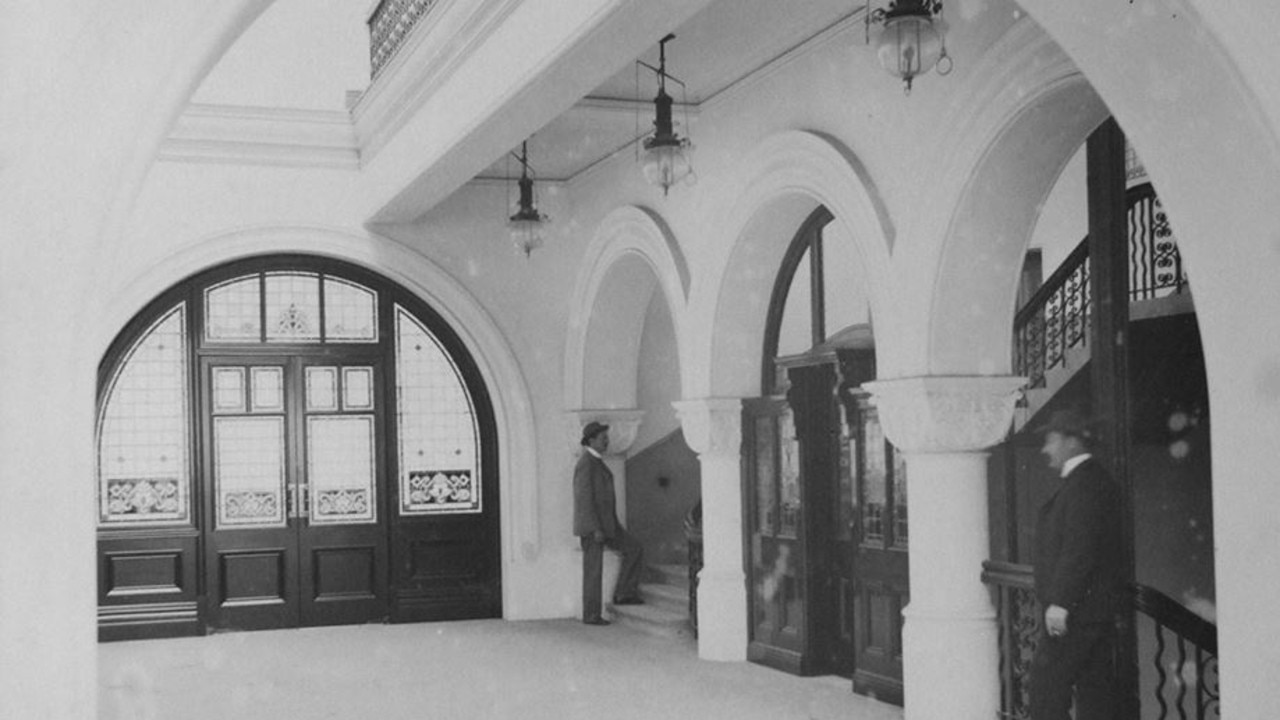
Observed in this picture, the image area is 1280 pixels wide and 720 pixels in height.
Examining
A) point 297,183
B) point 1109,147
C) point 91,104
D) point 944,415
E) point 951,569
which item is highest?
point 297,183

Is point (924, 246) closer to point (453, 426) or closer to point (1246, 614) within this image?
point (1246, 614)

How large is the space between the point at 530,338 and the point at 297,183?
264cm

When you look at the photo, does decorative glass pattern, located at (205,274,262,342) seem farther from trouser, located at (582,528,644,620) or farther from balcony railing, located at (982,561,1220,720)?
balcony railing, located at (982,561,1220,720)

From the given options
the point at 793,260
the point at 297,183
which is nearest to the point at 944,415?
the point at 793,260

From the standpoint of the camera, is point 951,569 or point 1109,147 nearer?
point 1109,147

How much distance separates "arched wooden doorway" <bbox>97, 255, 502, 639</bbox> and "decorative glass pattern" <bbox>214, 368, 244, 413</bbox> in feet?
0.05

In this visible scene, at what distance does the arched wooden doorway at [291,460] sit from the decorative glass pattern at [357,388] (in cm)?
1

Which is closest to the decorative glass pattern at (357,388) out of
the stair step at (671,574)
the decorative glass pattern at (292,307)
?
the decorative glass pattern at (292,307)

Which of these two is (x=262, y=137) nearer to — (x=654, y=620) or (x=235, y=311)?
(x=235, y=311)

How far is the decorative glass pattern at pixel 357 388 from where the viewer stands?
14.1m

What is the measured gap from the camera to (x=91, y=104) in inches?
126

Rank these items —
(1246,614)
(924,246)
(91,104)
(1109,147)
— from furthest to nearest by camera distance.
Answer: (924,246)
(1109,147)
(1246,614)
(91,104)

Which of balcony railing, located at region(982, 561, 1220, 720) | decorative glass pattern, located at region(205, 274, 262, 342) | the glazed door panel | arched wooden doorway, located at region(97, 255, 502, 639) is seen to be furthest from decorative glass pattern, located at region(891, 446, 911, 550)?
decorative glass pattern, located at region(205, 274, 262, 342)

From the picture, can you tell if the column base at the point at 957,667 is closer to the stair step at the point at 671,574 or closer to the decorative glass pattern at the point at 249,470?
the stair step at the point at 671,574
